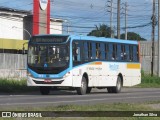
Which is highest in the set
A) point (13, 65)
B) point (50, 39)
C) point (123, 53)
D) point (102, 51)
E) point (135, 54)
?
point (50, 39)

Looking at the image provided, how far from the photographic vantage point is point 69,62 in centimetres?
2850

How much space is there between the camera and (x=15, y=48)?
7256 cm

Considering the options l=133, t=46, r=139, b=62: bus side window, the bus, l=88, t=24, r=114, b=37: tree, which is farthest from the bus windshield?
l=88, t=24, r=114, b=37: tree

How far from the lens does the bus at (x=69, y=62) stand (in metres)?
28.5

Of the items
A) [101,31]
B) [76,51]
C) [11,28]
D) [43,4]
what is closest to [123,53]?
[76,51]

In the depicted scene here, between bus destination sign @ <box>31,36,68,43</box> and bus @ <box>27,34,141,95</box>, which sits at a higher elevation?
bus destination sign @ <box>31,36,68,43</box>

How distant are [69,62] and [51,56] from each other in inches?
39.1

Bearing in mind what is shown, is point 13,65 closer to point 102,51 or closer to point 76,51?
point 102,51

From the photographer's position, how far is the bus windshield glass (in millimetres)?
28500

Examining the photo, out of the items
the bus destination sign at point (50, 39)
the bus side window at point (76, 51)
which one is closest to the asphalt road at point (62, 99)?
the bus side window at point (76, 51)

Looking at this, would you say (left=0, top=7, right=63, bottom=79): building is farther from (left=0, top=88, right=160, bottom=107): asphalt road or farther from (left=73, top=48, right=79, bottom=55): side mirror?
(left=0, top=88, right=160, bottom=107): asphalt road

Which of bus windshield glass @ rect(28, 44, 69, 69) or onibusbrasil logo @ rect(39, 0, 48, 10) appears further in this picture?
onibusbrasil logo @ rect(39, 0, 48, 10)

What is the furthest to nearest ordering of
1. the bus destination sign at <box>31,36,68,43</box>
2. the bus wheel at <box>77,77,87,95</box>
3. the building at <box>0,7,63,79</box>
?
the building at <box>0,7,63,79</box> < the bus wheel at <box>77,77,87,95</box> < the bus destination sign at <box>31,36,68,43</box>

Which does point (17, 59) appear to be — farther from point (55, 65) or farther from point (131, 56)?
point (55, 65)
